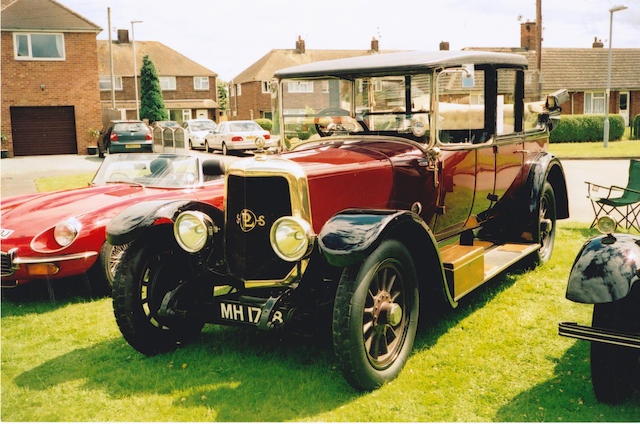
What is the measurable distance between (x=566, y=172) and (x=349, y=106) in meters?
13.5

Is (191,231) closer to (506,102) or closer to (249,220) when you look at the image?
(249,220)

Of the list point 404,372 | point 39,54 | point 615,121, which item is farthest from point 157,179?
point 615,121

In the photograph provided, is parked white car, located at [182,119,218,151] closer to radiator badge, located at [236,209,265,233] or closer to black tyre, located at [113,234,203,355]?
black tyre, located at [113,234,203,355]

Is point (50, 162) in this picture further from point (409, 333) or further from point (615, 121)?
point (615, 121)

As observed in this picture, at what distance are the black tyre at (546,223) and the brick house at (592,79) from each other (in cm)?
3546

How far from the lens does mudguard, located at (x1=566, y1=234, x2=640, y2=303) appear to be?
11.4 feet

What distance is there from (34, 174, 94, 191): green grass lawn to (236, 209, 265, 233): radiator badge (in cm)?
1110

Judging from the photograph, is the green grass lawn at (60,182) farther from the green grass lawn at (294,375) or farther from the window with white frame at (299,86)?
the window with white frame at (299,86)

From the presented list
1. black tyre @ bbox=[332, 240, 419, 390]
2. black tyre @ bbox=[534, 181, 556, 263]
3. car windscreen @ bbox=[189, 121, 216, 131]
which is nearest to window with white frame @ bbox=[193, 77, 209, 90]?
car windscreen @ bbox=[189, 121, 216, 131]

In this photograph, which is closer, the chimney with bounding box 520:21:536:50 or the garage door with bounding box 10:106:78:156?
the garage door with bounding box 10:106:78:156

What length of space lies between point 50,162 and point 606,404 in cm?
2400

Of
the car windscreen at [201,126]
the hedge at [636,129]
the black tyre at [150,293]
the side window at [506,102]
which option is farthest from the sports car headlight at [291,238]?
the hedge at [636,129]

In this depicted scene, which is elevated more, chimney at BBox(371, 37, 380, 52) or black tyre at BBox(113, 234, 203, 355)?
chimney at BBox(371, 37, 380, 52)

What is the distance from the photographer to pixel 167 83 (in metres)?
56.5
